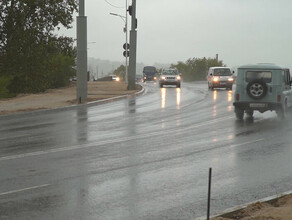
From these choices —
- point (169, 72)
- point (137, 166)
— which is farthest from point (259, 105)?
point (169, 72)

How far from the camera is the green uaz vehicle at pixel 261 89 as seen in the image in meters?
19.4

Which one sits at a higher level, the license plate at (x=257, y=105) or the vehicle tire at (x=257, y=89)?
the vehicle tire at (x=257, y=89)

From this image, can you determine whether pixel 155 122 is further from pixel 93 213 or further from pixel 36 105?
pixel 93 213

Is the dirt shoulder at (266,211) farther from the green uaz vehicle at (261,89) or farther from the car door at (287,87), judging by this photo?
the car door at (287,87)

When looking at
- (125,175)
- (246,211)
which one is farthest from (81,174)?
(246,211)

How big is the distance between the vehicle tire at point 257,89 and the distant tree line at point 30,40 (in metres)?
21.6

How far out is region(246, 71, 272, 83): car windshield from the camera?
19578 mm

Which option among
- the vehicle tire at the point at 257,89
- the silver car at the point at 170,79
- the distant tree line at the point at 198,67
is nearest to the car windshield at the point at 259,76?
the vehicle tire at the point at 257,89

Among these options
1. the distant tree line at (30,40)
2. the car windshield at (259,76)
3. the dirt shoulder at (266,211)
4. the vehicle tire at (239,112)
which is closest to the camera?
the dirt shoulder at (266,211)

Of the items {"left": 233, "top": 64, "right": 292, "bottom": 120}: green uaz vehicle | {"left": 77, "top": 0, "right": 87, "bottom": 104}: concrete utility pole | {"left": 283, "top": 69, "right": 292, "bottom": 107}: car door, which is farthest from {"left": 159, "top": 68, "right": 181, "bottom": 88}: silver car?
{"left": 233, "top": 64, "right": 292, "bottom": 120}: green uaz vehicle

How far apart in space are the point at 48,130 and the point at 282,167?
8.35 meters

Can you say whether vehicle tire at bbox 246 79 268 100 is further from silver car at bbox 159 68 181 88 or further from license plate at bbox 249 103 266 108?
silver car at bbox 159 68 181 88

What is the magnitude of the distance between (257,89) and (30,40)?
78.5 feet

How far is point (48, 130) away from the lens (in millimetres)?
16797
